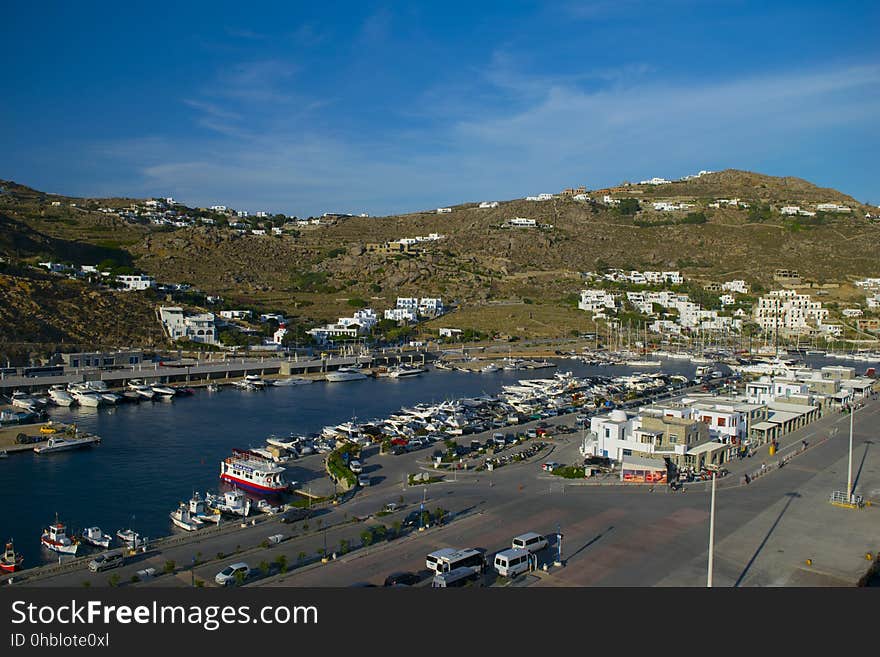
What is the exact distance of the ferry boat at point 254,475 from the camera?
19500mm

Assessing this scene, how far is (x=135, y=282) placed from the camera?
5956 centimetres

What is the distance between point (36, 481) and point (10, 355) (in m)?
23.3

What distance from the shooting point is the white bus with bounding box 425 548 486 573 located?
39.5 ft

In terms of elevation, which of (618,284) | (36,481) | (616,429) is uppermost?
(618,284)

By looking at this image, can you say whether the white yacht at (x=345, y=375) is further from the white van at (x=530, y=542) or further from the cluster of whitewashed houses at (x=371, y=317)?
the white van at (x=530, y=542)

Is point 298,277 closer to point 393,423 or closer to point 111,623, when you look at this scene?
point 393,423

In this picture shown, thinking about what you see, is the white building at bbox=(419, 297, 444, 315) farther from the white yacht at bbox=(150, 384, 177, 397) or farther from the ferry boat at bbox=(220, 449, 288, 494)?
the ferry boat at bbox=(220, 449, 288, 494)

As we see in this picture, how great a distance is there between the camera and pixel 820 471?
19547 millimetres

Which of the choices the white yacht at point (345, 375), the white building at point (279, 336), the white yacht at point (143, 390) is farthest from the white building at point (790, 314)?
the white yacht at point (143, 390)

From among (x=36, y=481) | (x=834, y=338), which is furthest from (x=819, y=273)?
(x=36, y=481)

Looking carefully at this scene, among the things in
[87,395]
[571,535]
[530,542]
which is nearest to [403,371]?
[87,395]

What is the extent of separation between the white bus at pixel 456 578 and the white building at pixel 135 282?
175 ft

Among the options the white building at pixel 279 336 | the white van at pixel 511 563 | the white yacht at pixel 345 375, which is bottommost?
the white van at pixel 511 563

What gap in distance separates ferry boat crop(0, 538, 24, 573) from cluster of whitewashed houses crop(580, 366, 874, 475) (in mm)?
14277
